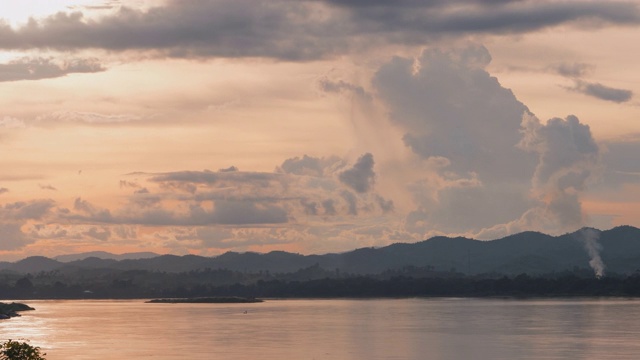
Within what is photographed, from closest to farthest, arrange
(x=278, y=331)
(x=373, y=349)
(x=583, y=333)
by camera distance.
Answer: (x=373, y=349) → (x=583, y=333) → (x=278, y=331)

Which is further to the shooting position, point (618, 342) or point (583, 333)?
point (583, 333)

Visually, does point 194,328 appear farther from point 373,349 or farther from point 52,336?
point 373,349

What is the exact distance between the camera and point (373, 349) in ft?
453

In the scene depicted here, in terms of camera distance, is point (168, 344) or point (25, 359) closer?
point (25, 359)

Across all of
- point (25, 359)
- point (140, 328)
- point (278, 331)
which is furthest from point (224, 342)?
point (25, 359)

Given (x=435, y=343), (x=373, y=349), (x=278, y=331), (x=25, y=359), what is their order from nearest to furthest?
(x=25, y=359) < (x=373, y=349) < (x=435, y=343) < (x=278, y=331)

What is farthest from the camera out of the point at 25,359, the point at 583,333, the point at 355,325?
the point at 355,325

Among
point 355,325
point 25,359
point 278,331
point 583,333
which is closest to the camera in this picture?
point 25,359

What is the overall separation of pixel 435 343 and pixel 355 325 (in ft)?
157

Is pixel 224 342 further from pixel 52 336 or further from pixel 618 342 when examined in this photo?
pixel 618 342

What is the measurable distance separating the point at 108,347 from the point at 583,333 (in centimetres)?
7346

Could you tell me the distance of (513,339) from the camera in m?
150

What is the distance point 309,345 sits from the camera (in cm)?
14388

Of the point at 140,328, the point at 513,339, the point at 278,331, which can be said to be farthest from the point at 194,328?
the point at 513,339
